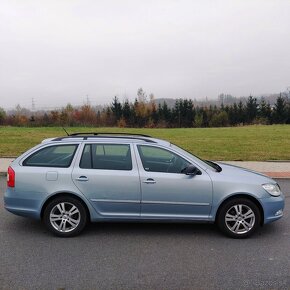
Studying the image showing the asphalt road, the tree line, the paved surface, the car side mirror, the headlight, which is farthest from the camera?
the tree line

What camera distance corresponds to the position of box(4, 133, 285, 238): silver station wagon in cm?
487

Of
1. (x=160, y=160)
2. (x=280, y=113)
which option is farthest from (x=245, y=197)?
(x=280, y=113)

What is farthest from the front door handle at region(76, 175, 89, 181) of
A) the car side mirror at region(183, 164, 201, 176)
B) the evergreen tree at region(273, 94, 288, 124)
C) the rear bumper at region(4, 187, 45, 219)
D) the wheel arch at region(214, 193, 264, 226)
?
the evergreen tree at region(273, 94, 288, 124)

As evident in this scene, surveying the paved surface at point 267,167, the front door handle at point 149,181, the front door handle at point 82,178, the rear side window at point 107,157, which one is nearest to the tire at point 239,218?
the front door handle at point 149,181

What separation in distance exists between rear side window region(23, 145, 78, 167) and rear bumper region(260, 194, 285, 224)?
2.87m

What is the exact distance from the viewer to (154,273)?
3799 mm

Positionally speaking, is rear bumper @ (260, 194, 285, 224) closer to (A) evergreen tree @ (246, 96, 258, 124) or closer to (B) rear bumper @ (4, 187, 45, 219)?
(B) rear bumper @ (4, 187, 45, 219)

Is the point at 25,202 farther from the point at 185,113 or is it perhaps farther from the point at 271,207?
the point at 185,113

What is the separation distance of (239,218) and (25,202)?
3.09m

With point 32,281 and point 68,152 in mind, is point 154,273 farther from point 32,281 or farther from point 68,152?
point 68,152

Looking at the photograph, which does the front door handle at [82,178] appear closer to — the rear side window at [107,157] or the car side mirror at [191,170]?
the rear side window at [107,157]

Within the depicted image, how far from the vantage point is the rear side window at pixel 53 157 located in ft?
16.5

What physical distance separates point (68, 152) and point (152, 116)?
209 feet

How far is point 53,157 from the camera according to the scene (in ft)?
16.8
